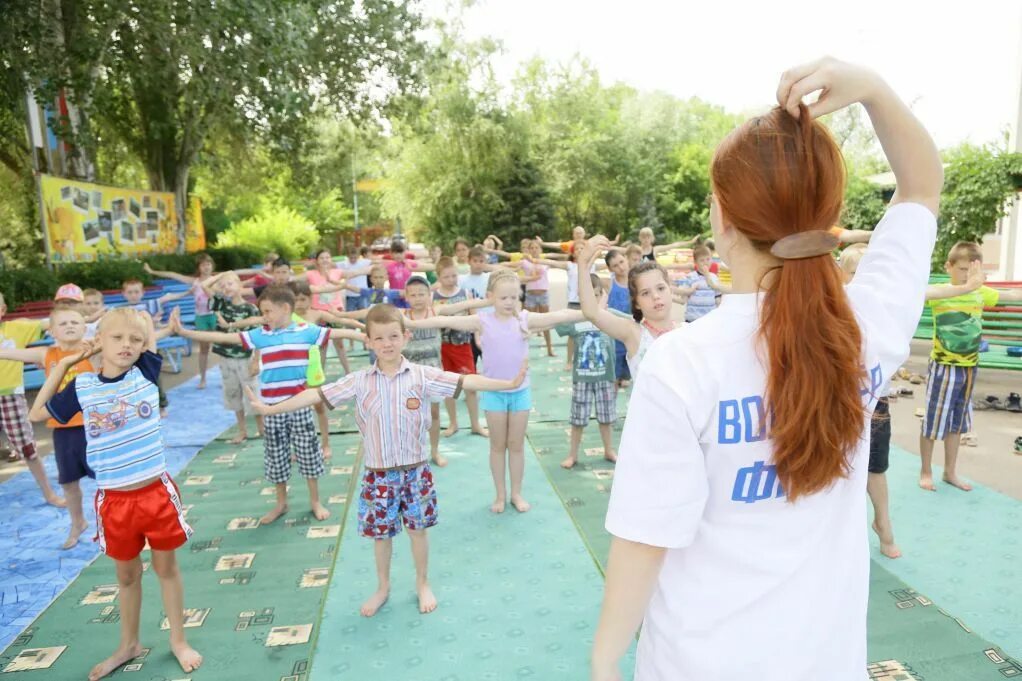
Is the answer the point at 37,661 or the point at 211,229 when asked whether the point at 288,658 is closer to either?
the point at 37,661

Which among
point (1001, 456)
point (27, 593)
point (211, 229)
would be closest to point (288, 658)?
point (27, 593)

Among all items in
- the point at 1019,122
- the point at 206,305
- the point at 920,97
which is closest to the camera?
the point at 206,305

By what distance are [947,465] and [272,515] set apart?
17.1 feet

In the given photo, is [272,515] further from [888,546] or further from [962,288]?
[962,288]

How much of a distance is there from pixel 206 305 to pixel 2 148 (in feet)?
38.3

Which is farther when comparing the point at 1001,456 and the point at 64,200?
the point at 64,200

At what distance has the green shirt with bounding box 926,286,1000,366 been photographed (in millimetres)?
5184

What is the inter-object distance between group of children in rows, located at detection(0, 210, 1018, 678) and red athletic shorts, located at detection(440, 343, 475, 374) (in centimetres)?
2

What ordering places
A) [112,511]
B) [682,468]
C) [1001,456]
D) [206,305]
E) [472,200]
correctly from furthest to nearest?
[472,200] → [206,305] → [1001,456] → [112,511] → [682,468]

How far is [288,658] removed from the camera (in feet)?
11.5

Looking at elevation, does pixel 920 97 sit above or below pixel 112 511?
above

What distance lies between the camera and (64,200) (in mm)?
12516

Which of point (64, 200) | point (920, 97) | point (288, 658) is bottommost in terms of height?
point (288, 658)

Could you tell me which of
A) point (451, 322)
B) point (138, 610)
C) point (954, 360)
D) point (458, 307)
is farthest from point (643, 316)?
point (138, 610)
